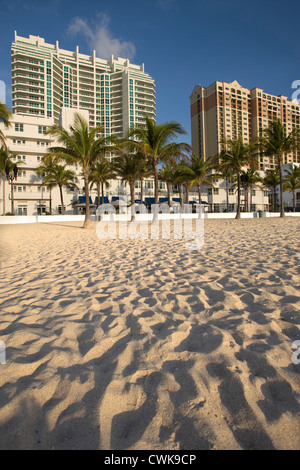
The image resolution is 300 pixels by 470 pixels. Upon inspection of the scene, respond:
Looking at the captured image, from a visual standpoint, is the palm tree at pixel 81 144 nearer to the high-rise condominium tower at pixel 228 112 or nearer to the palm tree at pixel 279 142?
the palm tree at pixel 279 142

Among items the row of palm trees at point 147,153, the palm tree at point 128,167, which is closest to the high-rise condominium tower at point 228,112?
the row of palm trees at point 147,153

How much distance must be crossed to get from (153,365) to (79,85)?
10295cm

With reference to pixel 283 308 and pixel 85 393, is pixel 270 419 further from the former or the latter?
pixel 283 308

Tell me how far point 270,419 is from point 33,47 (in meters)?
105

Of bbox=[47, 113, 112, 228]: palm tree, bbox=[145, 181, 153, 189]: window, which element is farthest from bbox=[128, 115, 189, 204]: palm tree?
bbox=[145, 181, 153, 189]: window

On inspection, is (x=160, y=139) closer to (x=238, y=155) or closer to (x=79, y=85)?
(x=238, y=155)

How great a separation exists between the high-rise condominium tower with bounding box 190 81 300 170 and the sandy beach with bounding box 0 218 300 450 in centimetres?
10668

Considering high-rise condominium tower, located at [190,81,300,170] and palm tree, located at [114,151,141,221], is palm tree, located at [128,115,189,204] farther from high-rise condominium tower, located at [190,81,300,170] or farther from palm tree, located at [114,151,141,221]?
high-rise condominium tower, located at [190,81,300,170]

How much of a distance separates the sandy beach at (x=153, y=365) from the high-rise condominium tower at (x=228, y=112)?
4200 inches

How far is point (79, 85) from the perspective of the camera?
8488cm

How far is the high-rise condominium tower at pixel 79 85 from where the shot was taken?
72.1 m

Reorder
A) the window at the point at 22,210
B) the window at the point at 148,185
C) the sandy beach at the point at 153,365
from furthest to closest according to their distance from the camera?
the window at the point at 148,185 < the window at the point at 22,210 < the sandy beach at the point at 153,365

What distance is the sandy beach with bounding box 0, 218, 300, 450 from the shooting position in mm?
1380
